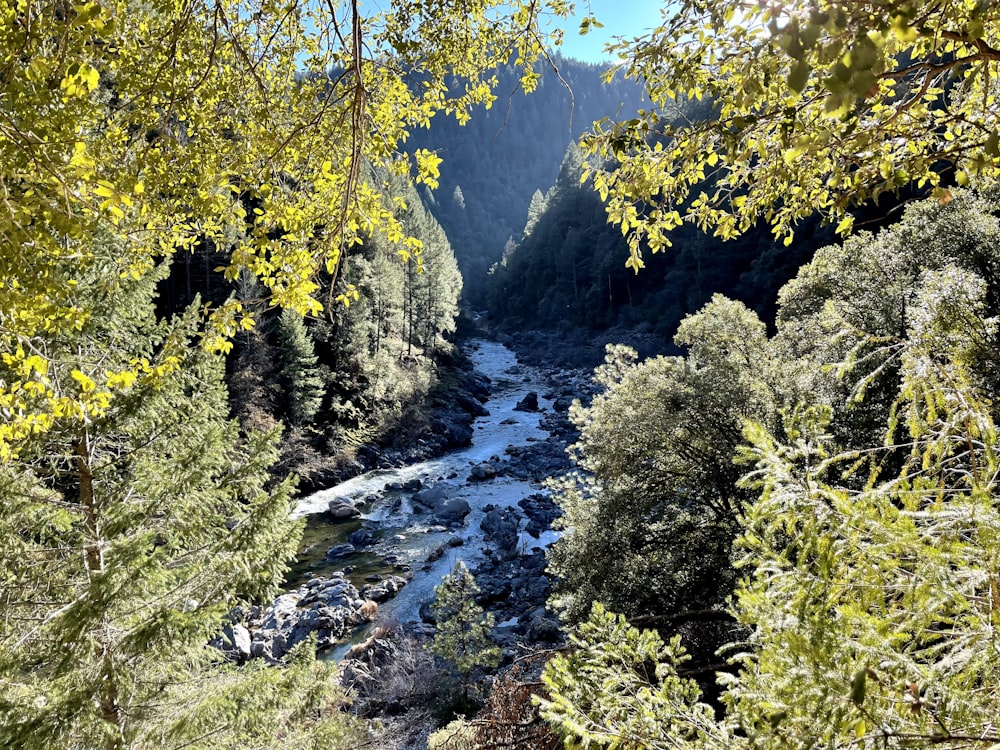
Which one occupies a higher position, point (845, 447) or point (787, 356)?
point (787, 356)

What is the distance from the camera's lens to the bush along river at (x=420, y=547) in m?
13.0

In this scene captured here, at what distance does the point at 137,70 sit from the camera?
118 inches

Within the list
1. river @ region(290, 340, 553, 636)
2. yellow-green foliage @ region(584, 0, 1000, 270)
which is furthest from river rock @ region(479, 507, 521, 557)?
yellow-green foliage @ region(584, 0, 1000, 270)

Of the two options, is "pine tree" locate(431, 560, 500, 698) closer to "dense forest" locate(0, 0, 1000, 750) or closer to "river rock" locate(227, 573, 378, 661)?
"dense forest" locate(0, 0, 1000, 750)

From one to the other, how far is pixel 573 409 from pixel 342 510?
12132 mm

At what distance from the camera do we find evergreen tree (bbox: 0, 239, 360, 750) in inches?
172

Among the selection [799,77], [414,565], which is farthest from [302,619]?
[799,77]

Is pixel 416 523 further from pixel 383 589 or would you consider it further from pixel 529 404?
pixel 529 404

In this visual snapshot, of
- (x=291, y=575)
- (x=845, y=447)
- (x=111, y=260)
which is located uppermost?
(x=111, y=260)

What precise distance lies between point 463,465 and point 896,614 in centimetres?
2448

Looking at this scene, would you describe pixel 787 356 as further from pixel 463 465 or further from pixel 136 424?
pixel 463 465

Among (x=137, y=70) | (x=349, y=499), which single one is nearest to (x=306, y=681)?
(x=137, y=70)

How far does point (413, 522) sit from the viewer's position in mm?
19672

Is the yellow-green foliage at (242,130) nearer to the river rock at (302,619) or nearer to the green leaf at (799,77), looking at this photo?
the green leaf at (799,77)
